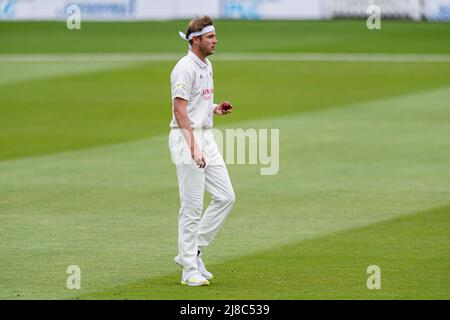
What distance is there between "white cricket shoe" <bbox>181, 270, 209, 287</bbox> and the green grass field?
0.39 ft

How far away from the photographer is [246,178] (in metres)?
16.1

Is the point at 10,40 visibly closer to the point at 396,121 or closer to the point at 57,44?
the point at 57,44

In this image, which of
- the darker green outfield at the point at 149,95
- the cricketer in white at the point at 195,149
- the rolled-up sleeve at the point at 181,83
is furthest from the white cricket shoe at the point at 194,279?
the darker green outfield at the point at 149,95

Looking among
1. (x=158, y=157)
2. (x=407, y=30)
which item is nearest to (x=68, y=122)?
(x=158, y=157)

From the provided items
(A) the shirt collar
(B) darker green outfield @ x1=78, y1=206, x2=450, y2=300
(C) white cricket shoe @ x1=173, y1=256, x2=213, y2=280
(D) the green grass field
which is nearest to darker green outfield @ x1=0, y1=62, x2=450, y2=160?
(D) the green grass field

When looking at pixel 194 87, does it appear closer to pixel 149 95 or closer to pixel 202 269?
pixel 202 269

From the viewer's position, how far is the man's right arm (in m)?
9.87

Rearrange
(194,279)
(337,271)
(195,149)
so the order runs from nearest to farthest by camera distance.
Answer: (195,149), (194,279), (337,271)

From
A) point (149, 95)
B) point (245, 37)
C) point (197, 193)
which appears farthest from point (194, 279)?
point (245, 37)

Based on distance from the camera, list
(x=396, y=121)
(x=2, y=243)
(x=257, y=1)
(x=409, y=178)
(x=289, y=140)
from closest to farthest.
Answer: (x=2, y=243) < (x=409, y=178) < (x=289, y=140) < (x=396, y=121) < (x=257, y=1)

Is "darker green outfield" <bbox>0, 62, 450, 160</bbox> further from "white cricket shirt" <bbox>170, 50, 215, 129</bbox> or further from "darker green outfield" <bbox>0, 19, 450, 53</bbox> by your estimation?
"white cricket shirt" <bbox>170, 50, 215, 129</bbox>

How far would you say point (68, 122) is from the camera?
69.1 feet

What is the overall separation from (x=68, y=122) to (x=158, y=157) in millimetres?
3943

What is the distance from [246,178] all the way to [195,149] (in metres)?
6.29
